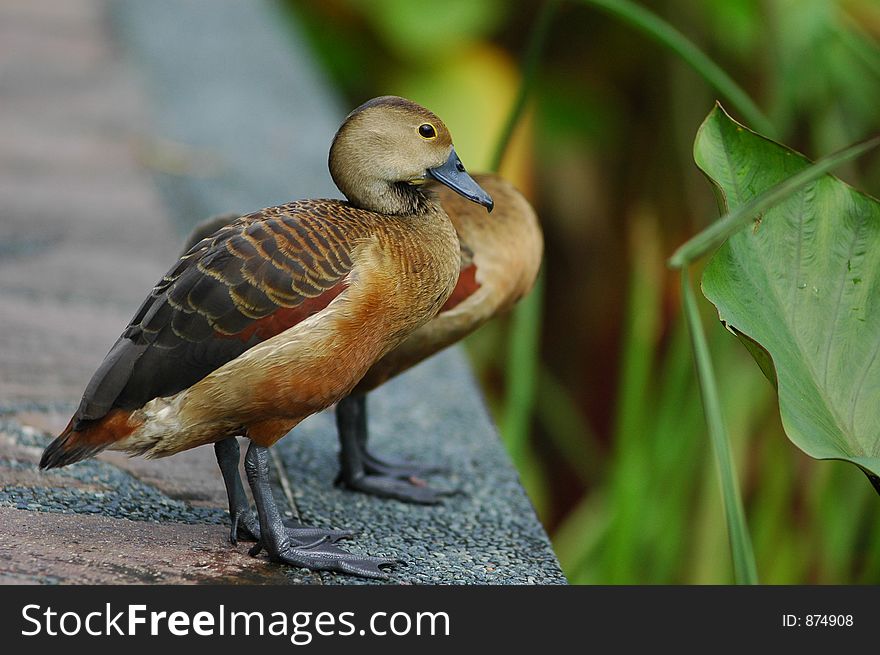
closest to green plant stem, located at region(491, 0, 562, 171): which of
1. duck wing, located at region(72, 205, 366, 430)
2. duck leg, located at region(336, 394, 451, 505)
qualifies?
duck leg, located at region(336, 394, 451, 505)

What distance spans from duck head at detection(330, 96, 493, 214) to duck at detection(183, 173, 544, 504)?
14 cm

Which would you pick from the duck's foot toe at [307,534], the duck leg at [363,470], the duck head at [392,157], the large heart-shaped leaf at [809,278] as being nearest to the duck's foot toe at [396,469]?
the duck leg at [363,470]

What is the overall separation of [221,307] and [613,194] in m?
3.08

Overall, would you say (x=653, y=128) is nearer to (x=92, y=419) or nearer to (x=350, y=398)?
(x=350, y=398)

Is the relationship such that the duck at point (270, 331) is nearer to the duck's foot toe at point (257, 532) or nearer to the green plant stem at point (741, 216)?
the duck's foot toe at point (257, 532)

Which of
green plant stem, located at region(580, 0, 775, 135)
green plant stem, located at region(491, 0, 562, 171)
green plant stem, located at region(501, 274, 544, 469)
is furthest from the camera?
green plant stem, located at region(501, 274, 544, 469)

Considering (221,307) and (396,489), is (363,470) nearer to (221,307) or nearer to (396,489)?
(396,489)

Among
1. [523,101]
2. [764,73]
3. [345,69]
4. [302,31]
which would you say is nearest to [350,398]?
[523,101]

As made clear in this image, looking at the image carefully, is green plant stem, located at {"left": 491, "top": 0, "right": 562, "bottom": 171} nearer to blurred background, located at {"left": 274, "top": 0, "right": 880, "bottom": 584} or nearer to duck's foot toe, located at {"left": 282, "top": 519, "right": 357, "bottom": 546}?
blurred background, located at {"left": 274, "top": 0, "right": 880, "bottom": 584}

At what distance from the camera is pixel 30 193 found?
143 inches

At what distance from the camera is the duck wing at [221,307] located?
1813mm

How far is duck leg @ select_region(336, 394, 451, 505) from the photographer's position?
7.75ft

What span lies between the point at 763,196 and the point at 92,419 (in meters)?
1.07

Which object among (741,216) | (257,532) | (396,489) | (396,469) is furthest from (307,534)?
(741,216)
